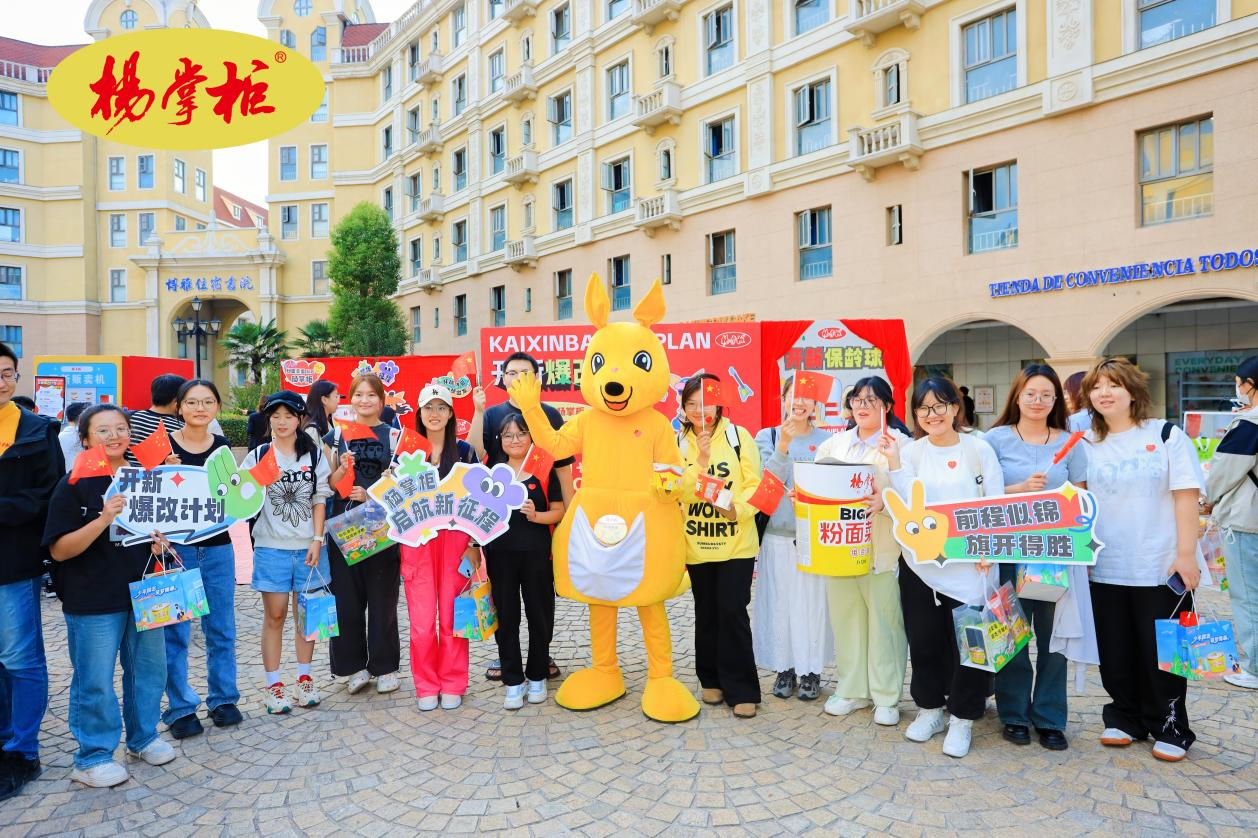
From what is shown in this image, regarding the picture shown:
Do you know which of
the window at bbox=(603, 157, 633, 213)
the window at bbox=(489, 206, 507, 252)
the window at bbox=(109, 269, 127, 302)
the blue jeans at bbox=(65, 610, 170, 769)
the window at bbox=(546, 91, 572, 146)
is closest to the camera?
the blue jeans at bbox=(65, 610, 170, 769)

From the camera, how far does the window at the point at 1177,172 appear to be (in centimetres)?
1170

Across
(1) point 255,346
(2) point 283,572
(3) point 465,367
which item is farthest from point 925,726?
(1) point 255,346

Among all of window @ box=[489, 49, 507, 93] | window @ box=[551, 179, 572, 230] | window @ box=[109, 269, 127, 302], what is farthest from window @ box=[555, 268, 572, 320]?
window @ box=[109, 269, 127, 302]

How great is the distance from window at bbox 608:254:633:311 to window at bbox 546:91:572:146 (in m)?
4.41

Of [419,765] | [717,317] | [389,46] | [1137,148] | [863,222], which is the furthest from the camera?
[389,46]

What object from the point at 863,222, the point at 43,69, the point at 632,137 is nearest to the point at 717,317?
the point at 863,222

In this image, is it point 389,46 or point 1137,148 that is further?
point 389,46

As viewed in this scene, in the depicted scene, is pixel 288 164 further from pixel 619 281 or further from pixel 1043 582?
pixel 1043 582

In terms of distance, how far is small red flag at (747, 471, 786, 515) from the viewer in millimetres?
4383

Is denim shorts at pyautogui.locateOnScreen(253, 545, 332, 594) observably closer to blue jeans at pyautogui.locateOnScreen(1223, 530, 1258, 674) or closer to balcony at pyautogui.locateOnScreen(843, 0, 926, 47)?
blue jeans at pyautogui.locateOnScreen(1223, 530, 1258, 674)

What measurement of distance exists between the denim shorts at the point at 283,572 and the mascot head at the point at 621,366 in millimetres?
1990

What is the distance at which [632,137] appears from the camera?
67.6 ft

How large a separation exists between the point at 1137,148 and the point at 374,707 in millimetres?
13638

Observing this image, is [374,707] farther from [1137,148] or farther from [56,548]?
[1137,148]
